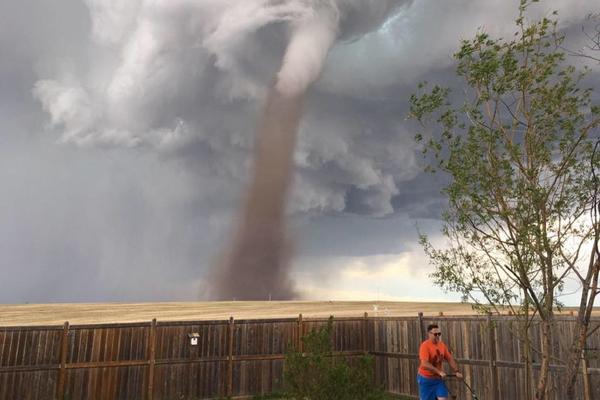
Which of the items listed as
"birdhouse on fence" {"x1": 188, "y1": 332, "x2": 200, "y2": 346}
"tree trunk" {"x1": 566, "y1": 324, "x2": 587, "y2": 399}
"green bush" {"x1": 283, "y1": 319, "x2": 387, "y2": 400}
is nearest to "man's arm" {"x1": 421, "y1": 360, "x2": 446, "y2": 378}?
"green bush" {"x1": 283, "y1": 319, "x2": 387, "y2": 400}

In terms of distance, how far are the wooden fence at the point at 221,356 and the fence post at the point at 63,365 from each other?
3 centimetres

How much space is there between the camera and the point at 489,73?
7637 millimetres

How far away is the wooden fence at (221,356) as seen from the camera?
1273 cm

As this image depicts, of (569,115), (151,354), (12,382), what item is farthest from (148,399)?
(569,115)

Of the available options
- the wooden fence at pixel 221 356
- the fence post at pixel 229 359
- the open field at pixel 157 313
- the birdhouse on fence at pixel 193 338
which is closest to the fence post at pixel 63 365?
the wooden fence at pixel 221 356

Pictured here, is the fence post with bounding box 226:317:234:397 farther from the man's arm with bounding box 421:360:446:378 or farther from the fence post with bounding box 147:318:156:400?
the man's arm with bounding box 421:360:446:378

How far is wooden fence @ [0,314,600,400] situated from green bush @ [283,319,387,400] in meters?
3.48

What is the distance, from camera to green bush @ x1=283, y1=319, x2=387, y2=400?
779 centimetres

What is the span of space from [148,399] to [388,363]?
7.95 m

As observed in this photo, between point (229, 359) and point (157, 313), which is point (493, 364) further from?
point (157, 313)

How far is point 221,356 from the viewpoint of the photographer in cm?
1573

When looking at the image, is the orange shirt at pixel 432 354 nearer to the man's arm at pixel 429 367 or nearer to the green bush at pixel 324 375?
the man's arm at pixel 429 367

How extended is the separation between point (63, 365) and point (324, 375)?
9.25 meters

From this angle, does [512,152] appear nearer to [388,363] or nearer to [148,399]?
[388,363]
